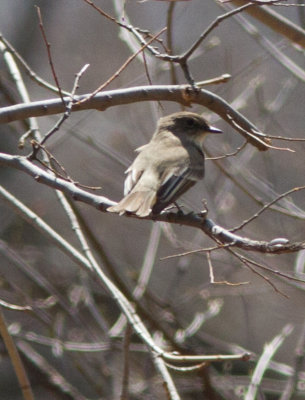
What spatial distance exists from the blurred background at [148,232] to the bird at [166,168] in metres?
0.35

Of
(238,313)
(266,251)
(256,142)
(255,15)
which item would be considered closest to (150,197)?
(256,142)

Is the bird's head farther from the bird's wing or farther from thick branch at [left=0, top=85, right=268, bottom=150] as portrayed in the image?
thick branch at [left=0, top=85, right=268, bottom=150]

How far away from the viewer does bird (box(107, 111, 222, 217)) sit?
193 inches

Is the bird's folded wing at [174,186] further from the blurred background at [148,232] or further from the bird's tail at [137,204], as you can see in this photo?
the blurred background at [148,232]

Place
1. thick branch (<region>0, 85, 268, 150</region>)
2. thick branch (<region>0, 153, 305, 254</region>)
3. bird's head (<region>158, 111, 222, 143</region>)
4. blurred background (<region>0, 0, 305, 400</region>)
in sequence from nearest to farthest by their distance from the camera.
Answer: thick branch (<region>0, 153, 305, 254</region>)
thick branch (<region>0, 85, 268, 150</region>)
bird's head (<region>158, 111, 222, 143</region>)
blurred background (<region>0, 0, 305, 400</region>)

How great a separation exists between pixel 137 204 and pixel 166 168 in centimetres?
77

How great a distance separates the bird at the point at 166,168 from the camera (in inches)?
193

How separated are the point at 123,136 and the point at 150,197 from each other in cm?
467

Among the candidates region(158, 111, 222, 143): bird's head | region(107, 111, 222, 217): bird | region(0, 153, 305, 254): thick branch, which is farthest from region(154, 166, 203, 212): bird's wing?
region(158, 111, 222, 143): bird's head

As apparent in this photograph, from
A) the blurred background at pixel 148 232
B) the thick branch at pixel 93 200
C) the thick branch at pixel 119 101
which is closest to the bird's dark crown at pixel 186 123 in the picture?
the blurred background at pixel 148 232

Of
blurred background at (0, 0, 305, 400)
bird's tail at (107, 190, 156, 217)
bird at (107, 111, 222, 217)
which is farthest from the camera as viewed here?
blurred background at (0, 0, 305, 400)

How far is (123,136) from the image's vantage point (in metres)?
9.65

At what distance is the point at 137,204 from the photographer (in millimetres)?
4844

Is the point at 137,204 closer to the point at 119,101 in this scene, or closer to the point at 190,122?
the point at 119,101
